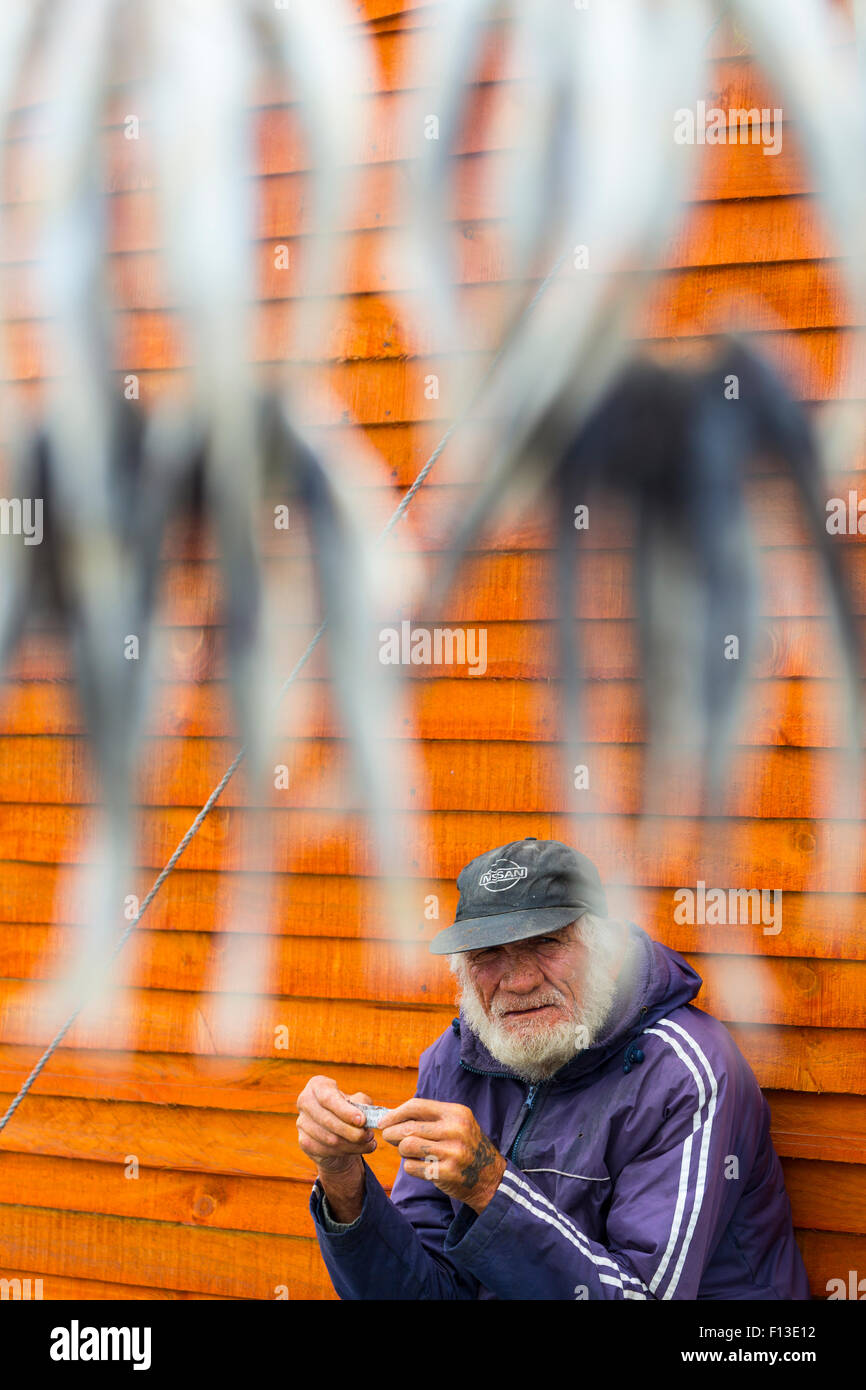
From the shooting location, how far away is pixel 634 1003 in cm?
163

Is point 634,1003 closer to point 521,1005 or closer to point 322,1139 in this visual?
point 521,1005

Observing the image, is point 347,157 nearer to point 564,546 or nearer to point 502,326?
point 502,326

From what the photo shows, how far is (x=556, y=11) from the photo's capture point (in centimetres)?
200

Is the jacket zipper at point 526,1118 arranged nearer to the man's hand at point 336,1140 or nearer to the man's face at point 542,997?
the man's face at point 542,997

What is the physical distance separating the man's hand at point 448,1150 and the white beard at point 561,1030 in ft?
0.71

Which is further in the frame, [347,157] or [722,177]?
[347,157]

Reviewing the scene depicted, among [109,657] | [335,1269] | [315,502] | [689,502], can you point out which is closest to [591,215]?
[689,502]

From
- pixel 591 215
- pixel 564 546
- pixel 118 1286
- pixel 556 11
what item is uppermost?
pixel 556 11

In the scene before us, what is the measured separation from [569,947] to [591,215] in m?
1.21

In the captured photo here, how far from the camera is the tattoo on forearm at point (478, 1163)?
1.41 m
